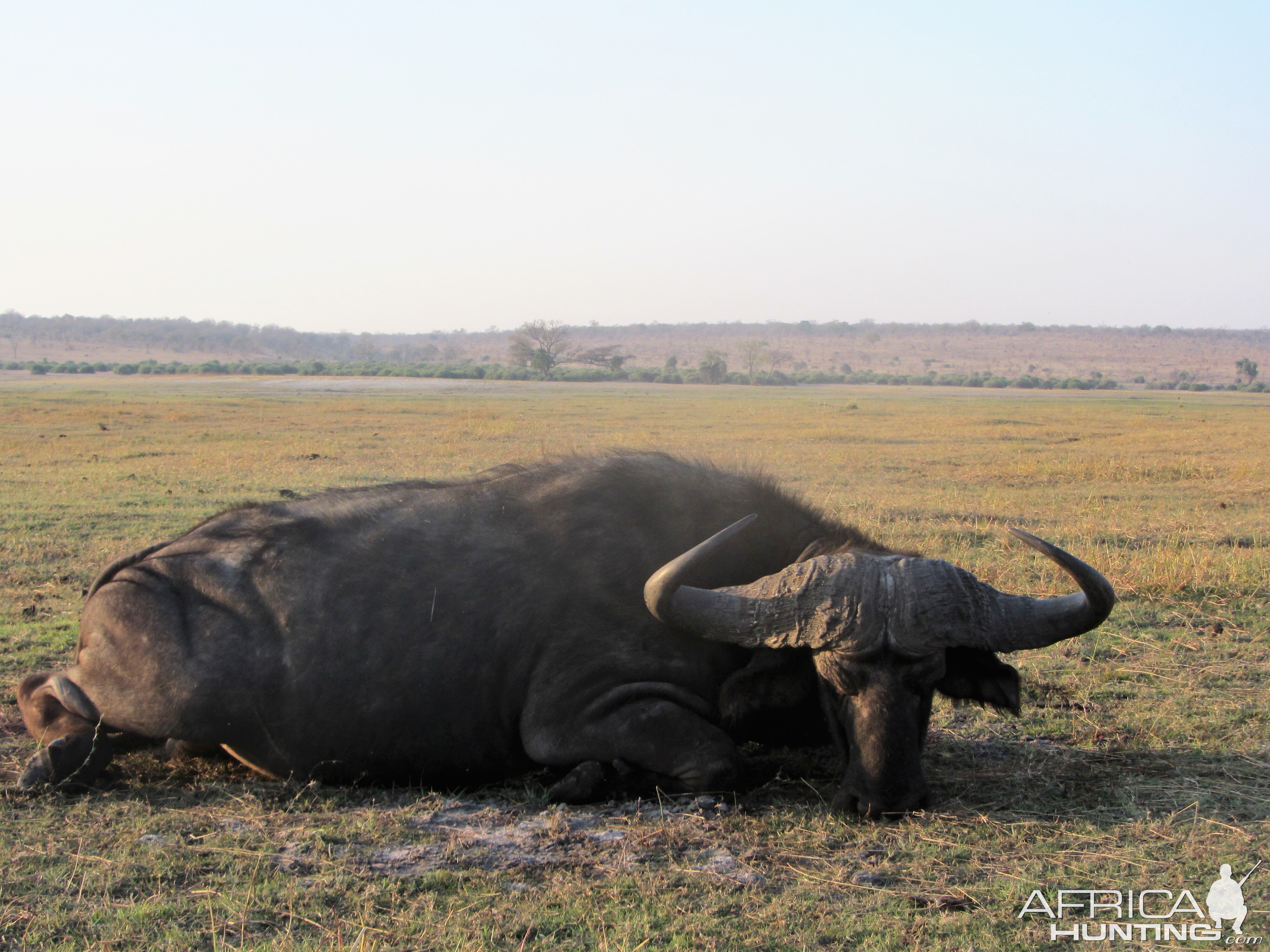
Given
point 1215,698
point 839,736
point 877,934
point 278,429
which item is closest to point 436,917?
point 877,934

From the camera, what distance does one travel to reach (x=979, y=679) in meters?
4.79

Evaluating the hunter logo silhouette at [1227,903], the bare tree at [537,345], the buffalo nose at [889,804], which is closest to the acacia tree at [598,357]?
the bare tree at [537,345]

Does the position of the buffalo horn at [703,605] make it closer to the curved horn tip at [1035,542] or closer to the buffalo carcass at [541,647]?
the buffalo carcass at [541,647]

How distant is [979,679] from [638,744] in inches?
64.2

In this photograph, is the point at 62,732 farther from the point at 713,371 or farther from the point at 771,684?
the point at 713,371

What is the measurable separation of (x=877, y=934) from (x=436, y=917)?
153 cm

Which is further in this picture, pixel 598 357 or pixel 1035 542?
pixel 598 357

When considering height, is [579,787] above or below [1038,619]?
below

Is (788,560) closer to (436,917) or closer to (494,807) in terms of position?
(494,807)

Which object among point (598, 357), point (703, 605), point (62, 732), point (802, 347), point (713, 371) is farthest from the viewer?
point (802, 347)

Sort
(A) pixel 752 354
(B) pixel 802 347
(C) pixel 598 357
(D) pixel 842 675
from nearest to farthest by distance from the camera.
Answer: (D) pixel 842 675 → (A) pixel 752 354 → (C) pixel 598 357 → (B) pixel 802 347

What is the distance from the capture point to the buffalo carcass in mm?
4516

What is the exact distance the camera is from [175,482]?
1499cm

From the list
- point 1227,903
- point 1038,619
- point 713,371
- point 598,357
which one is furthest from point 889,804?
point 598,357
